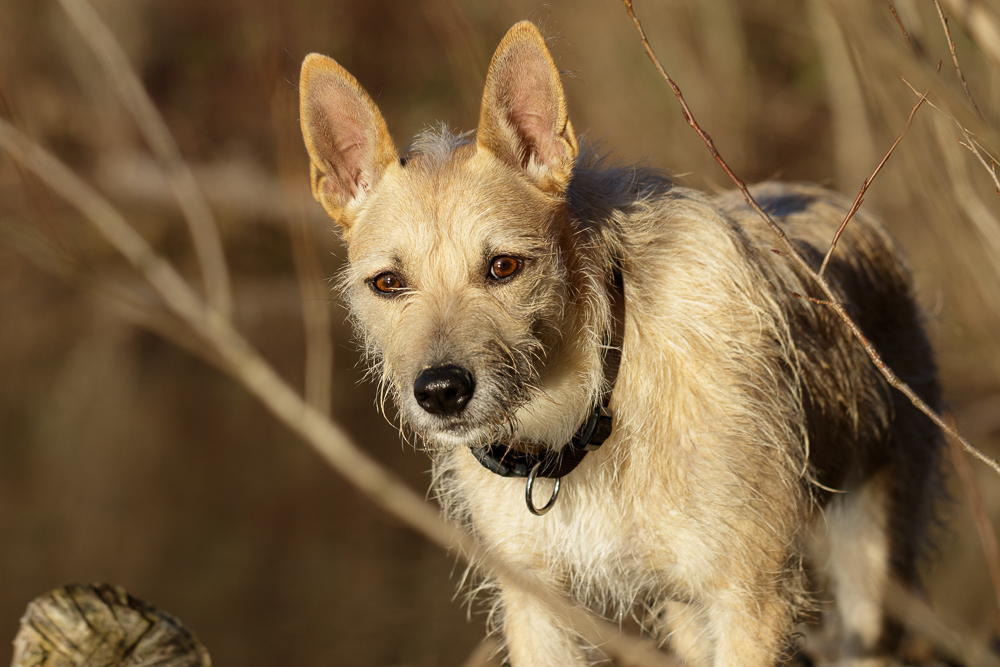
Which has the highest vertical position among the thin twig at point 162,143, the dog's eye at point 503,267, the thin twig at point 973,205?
the thin twig at point 162,143

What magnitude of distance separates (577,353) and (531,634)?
3.44 feet

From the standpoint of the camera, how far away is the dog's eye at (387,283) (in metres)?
2.66

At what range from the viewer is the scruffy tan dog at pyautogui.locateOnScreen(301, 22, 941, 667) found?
100 inches

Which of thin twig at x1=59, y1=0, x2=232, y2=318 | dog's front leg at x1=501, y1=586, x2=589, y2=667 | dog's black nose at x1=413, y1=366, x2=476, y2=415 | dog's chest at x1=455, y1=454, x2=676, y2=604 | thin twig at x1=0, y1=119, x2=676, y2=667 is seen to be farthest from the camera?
dog's front leg at x1=501, y1=586, x2=589, y2=667

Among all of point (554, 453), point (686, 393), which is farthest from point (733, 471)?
point (554, 453)

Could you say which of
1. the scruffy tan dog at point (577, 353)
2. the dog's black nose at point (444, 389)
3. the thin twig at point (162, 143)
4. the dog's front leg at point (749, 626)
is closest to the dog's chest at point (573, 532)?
the scruffy tan dog at point (577, 353)

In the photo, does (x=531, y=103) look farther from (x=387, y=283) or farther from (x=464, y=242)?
(x=387, y=283)

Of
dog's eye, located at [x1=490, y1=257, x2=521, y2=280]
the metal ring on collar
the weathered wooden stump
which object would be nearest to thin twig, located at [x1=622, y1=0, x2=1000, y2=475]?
dog's eye, located at [x1=490, y1=257, x2=521, y2=280]

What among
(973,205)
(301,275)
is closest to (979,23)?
(973,205)

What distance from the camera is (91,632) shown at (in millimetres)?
2676

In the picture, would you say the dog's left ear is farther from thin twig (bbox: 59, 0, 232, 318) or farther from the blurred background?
thin twig (bbox: 59, 0, 232, 318)

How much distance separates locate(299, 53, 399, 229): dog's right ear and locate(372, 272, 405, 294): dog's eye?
1.15ft

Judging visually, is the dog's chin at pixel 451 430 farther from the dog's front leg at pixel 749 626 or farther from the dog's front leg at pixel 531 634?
the dog's front leg at pixel 749 626

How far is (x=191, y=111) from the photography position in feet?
62.7
